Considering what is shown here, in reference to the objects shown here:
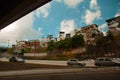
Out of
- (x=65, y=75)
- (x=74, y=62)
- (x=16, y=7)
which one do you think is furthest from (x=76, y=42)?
(x=16, y=7)

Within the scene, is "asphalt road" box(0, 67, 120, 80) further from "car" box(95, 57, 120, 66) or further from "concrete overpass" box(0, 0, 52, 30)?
"car" box(95, 57, 120, 66)

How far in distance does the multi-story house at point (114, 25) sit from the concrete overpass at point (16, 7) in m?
40.3

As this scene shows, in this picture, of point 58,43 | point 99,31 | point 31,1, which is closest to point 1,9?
point 31,1

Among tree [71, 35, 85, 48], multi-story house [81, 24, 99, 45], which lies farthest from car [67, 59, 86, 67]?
multi-story house [81, 24, 99, 45]

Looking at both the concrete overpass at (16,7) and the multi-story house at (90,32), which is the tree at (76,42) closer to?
the multi-story house at (90,32)

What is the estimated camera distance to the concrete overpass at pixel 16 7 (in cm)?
1077

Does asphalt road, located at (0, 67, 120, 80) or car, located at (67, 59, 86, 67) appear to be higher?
car, located at (67, 59, 86, 67)

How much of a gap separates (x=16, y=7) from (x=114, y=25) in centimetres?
4445

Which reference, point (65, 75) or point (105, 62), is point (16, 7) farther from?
point (105, 62)

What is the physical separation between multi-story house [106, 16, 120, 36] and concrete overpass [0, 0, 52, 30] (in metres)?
40.3

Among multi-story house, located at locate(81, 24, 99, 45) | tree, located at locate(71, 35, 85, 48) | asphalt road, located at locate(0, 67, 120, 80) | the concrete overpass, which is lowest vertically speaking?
asphalt road, located at locate(0, 67, 120, 80)

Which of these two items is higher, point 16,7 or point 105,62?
point 16,7

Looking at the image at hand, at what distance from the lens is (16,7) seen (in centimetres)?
1145

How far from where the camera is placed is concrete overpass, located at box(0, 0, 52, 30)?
424 inches
